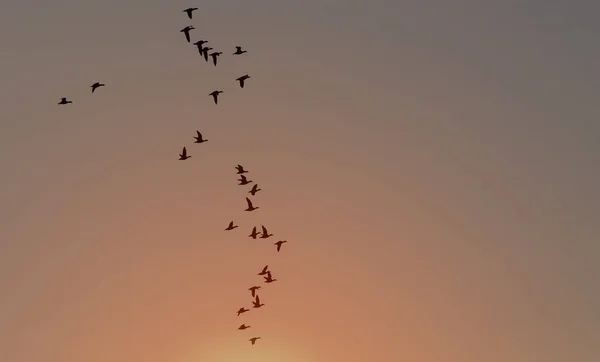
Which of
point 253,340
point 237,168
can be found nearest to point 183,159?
point 237,168

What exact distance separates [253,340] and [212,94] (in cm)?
3107

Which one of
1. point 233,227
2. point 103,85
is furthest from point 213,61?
point 233,227

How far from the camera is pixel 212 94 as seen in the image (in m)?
128

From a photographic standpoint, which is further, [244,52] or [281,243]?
[281,243]

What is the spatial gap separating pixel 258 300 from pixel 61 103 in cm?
2948

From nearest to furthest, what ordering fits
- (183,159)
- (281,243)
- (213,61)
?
(213,61), (183,159), (281,243)

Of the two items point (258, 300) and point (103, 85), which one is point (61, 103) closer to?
point (103, 85)

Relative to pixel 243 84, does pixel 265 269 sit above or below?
below

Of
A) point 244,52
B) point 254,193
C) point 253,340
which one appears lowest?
point 253,340

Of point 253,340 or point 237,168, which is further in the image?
point 253,340

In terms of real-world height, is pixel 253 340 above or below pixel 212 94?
below

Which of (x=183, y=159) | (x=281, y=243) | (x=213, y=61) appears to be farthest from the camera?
(x=281, y=243)

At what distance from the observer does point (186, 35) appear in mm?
123250

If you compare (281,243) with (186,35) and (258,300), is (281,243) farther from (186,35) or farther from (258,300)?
(186,35)
